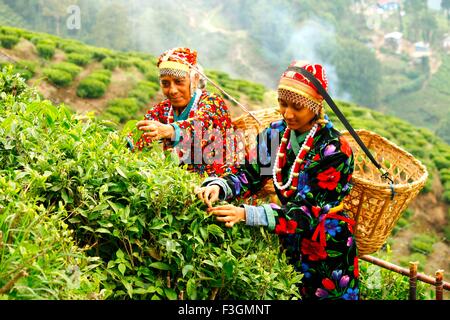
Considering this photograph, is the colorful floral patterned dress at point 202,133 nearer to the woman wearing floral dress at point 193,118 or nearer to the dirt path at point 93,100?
the woman wearing floral dress at point 193,118

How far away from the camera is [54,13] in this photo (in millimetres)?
33750

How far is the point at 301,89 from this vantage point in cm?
221

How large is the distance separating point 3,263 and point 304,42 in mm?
47451

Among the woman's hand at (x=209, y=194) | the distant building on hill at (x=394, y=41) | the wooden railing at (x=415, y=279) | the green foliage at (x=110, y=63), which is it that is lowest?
the wooden railing at (x=415, y=279)

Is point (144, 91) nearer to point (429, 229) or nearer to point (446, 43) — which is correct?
point (429, 229)

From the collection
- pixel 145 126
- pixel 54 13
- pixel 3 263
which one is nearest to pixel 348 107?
pixel 145 126

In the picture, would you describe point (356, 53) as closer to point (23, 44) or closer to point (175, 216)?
point (23, 44)

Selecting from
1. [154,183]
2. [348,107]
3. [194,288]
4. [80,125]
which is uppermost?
[348,107]

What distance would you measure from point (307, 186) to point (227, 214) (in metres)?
0.44

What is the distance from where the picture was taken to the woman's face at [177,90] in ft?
10.4

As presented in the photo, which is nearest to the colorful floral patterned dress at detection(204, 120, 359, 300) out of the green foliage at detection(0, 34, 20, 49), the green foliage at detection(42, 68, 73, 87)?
the green foliage at detection(42, 68, 73, 87)

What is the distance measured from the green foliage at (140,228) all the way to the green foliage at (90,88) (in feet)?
33.8

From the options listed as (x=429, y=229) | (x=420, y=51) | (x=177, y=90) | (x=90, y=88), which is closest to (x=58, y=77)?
(x=90, y=88)

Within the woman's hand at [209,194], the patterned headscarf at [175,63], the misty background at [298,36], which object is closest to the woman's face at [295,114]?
the woman's hand at [209,194]
